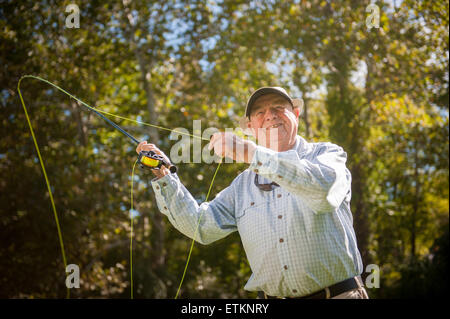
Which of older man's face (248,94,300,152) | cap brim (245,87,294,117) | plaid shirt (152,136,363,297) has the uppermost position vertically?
cap brim (245,87,294,117)

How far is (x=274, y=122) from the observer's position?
264cm

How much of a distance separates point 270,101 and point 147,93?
24.6 ft

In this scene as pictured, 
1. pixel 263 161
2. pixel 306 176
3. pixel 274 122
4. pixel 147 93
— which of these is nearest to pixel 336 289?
pixel 306 176

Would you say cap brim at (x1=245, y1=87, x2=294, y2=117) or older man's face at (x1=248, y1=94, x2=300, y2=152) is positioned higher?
cap brim at (x1=245, y1=87, x2=294, y2=117)

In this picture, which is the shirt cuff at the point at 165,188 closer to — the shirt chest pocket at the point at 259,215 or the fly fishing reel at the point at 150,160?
the fly fishing reel at the point at 150,160

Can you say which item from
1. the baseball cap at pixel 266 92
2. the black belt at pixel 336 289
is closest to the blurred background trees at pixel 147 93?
the baseball cap at pixel 266 92

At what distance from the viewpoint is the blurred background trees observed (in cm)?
877

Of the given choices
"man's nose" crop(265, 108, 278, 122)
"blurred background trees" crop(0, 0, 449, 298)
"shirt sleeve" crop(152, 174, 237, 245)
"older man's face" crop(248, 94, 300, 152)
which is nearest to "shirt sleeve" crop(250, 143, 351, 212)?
"older man's face" crop(248, 94, 300, 152)

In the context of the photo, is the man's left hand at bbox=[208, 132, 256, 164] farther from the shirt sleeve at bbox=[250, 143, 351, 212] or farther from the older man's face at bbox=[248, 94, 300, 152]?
the older man's face at bbox=[248, 94, 300, 152]

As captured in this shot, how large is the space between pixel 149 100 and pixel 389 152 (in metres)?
7.96

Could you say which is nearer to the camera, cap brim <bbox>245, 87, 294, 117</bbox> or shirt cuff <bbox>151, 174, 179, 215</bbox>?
shirt cuff <bbox>151, 174, 179, 215</bbox>

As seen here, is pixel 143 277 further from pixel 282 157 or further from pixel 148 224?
pixel 282 157

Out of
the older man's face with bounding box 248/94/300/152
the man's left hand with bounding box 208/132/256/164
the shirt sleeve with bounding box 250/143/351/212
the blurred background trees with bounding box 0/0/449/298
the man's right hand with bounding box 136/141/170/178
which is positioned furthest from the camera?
the blurred background trees with bounding box 0/0/449/298

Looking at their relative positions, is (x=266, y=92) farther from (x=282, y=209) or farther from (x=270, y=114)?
(x=282, y=209)
